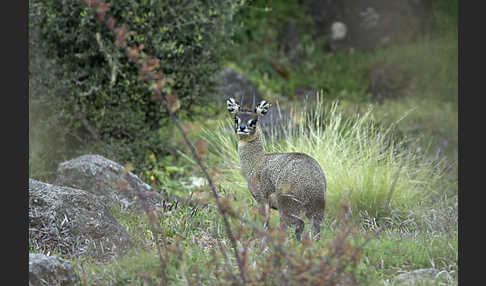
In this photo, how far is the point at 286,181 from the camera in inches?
200

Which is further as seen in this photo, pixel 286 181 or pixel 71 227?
pixel 71 227

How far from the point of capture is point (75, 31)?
8469 millimetres

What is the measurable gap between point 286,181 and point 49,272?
1953 millimetres

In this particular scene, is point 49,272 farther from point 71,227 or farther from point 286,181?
point 286,181

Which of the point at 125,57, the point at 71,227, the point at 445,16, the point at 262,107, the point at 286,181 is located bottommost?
the point at 71,227

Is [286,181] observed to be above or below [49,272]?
above

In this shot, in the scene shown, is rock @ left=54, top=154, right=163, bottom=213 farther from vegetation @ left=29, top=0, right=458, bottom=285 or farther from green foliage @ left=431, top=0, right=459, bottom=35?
green foliage @ left=431, top=0, right=459, bottom=35

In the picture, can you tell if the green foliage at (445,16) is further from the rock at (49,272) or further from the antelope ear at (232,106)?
the rock at (49,272)

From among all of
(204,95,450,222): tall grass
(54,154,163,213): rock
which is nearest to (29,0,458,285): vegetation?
(204,95,450,222): tall grass

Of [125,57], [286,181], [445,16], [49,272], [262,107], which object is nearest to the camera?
[49,272]

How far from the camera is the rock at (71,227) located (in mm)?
5332

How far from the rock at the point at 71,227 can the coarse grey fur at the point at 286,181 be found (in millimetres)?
1294

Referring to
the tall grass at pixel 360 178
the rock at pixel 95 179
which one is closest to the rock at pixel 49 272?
the rock at pixel 95 179

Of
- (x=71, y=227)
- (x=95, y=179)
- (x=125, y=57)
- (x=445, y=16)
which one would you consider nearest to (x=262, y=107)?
(x=71, y=227)
